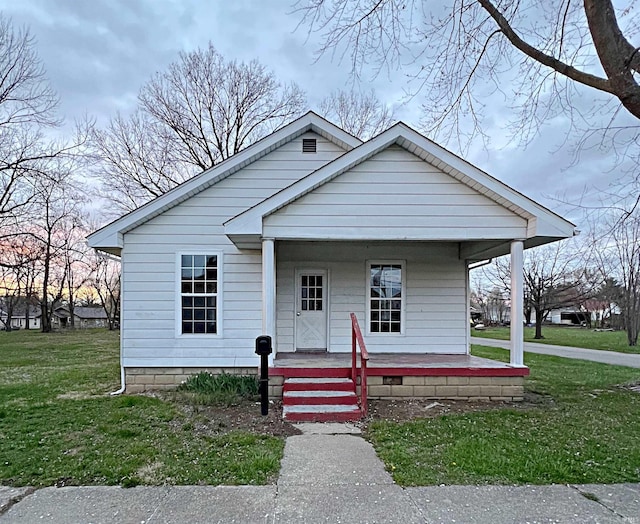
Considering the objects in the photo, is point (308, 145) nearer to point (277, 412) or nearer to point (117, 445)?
point (277, 412)

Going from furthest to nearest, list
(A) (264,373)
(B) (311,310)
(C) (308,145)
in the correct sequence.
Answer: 1. (B) (311,310)
2. (C) (308,145)
3. (A) (264,373)

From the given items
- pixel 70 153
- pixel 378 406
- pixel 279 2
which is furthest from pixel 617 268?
pixel 70 153

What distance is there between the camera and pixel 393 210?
684 centimetres

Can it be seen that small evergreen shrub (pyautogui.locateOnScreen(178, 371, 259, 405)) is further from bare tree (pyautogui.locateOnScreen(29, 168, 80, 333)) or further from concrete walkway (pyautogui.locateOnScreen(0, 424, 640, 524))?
bare tree (pyautogui.locateOnScreen(29, 168, 80, 333))

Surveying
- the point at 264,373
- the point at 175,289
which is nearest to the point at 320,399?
the point at 264,373

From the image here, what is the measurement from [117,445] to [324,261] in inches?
212

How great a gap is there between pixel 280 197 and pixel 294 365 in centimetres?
281

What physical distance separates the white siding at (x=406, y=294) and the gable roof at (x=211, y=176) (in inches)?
77.2

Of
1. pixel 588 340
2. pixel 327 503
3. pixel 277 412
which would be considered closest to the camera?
pixel 327 503

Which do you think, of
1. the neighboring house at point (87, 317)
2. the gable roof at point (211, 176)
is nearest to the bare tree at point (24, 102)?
the gable roof at point (211, 176)

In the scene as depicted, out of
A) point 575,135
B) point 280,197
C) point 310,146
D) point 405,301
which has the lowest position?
point 405,301

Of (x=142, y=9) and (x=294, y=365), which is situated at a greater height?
(x=142, y=9)

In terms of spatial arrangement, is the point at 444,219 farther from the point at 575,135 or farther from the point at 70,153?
the point at 70,153

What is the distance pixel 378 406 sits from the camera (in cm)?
644
